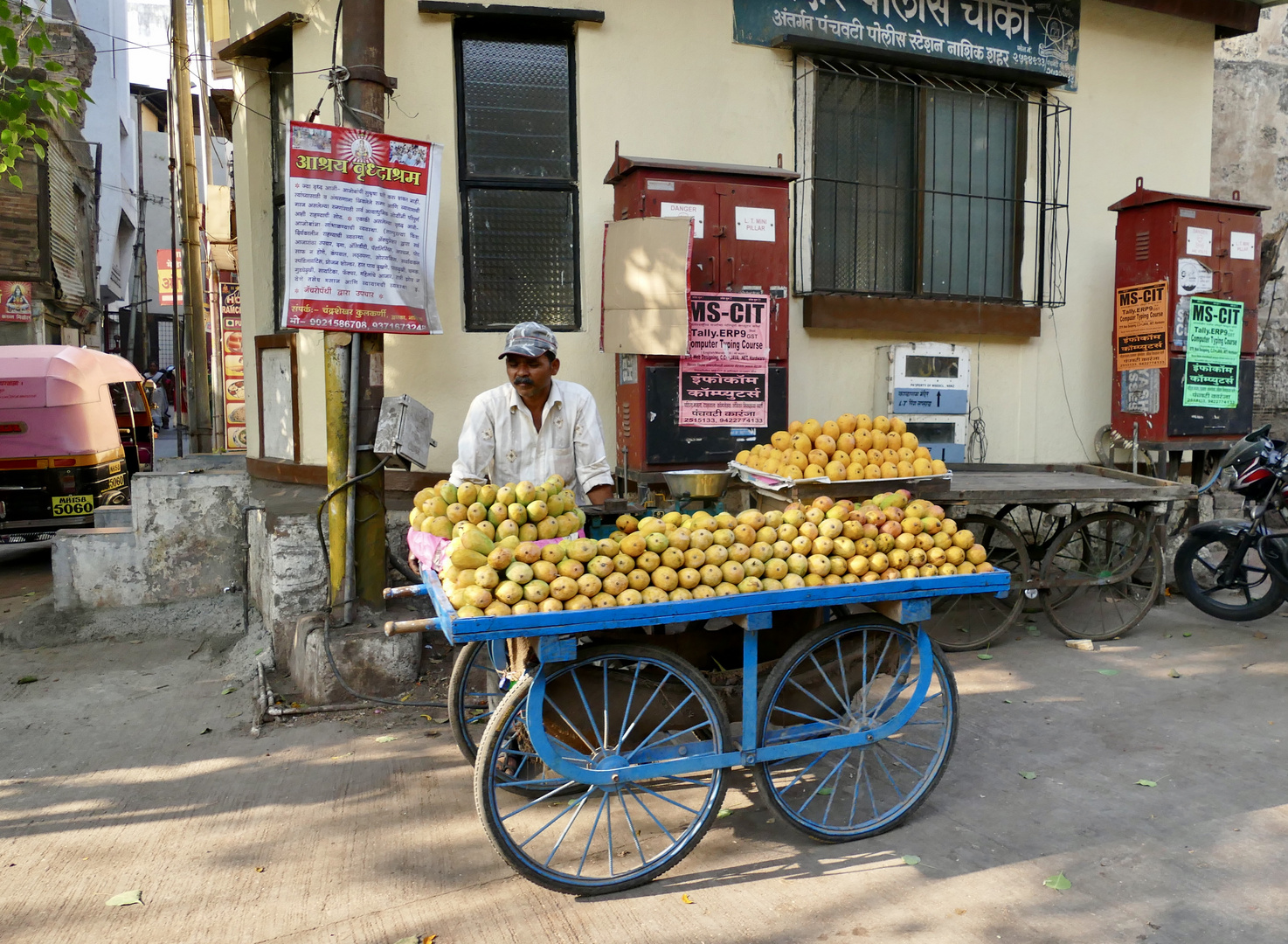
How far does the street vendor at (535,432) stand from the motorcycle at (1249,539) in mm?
4247

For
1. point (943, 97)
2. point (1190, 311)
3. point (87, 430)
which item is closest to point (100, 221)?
point (87, 430)

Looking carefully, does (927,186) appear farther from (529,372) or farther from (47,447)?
(47,447)

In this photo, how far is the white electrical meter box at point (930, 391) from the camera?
671 centimetres

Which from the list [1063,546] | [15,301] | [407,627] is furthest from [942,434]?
[15,301]

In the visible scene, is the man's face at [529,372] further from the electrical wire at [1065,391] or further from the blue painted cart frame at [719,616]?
the electrical wire at [1065,391]

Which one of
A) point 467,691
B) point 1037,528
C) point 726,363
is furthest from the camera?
point 1037,528

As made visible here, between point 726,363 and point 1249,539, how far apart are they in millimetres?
3758

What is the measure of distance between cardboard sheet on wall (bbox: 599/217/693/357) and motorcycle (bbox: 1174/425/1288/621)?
3.69 m

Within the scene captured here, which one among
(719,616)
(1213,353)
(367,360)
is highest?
(1213,353)

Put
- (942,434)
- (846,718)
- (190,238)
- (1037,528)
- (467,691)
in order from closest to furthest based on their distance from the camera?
(846,718), (467,691), (1037,528), (942,434), (190,238)

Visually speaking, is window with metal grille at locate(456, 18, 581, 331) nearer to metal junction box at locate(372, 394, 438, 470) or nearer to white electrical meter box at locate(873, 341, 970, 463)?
metal junction box at locate(372, 394, 438, 470)

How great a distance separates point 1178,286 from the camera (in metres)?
6.59

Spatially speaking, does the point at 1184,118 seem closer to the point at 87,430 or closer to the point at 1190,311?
the point at 1190,311

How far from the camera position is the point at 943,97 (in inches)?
276
